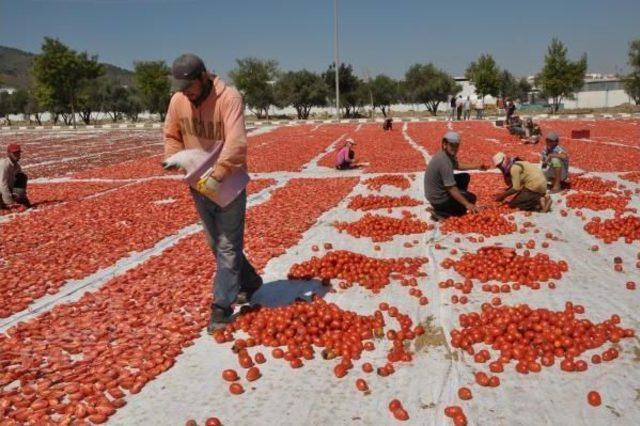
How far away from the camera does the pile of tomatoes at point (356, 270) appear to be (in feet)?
19.7

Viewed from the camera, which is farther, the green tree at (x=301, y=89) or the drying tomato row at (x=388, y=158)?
the green tree at (x=301, y=89)

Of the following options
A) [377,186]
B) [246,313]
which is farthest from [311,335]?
[377,186]

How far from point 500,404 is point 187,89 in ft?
10.9

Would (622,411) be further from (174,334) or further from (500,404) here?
(174,334)

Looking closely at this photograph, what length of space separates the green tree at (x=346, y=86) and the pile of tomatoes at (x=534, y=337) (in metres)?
67.5

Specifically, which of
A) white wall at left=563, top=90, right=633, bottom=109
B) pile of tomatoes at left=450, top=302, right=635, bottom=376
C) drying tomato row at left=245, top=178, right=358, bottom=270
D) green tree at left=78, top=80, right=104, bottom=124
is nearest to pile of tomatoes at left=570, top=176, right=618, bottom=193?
drying tomato row at left=245, top=178, right=358, bottom=270

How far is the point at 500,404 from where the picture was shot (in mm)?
3525

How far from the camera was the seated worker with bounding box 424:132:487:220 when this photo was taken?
8305 mm

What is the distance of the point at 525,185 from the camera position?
9.02 meters

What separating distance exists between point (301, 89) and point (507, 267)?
6679cm

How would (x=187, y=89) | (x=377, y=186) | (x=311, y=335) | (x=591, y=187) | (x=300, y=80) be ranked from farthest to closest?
(x=300, y=80) < (x=377, y=186) < (x=591, y=187) < (x=311, y=335) < (x=187, y=89)

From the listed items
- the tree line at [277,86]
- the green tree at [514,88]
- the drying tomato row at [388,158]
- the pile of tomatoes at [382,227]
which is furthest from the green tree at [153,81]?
the pile of tomatoes at [382,227]

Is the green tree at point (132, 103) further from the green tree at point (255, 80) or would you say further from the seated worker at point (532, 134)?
the seated worker at point (532, 134)

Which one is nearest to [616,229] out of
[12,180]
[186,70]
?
[186,70]
